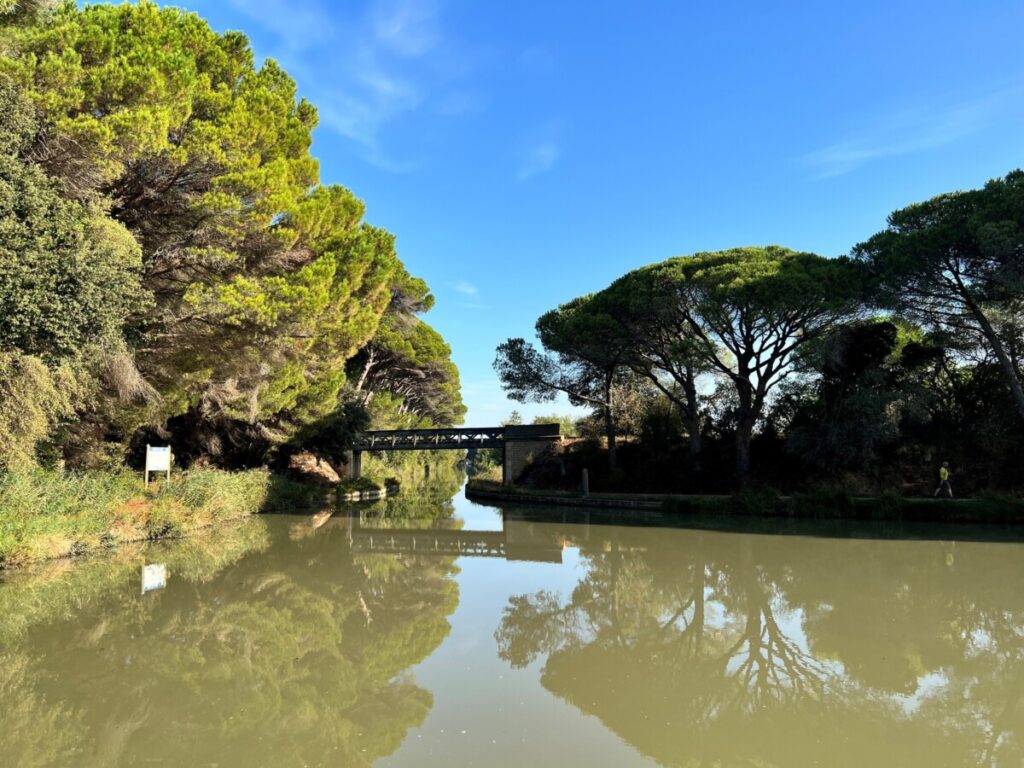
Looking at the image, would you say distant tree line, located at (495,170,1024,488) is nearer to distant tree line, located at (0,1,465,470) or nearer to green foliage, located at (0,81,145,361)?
distant tree line, located at (0,1,465,470)

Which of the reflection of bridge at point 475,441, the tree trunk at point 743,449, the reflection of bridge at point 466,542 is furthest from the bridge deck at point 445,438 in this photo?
the reflection of bridge at point 466,542

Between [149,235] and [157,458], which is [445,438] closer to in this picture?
[157,458]

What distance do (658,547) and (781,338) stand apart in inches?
409

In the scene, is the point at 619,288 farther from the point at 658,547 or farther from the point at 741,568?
the point at 741,568

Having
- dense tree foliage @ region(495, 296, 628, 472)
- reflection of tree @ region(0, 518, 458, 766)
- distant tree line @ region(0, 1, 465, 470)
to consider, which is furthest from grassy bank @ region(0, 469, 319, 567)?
dense tree foliage @ region(495, 296, 628, 472)

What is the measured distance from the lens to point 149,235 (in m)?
10.6

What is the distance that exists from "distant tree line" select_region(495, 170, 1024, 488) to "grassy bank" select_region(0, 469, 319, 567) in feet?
41.6

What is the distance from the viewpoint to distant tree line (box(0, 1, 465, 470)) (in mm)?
7723

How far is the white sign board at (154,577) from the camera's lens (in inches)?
288

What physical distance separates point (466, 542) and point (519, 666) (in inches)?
319

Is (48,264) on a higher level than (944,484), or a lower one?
higher

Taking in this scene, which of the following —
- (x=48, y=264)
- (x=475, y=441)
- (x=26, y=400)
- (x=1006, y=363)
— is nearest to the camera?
(x=48, y=264)

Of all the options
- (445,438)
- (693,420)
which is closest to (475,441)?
(445,438)

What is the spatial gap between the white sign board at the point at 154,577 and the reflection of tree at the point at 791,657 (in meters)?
4.42
